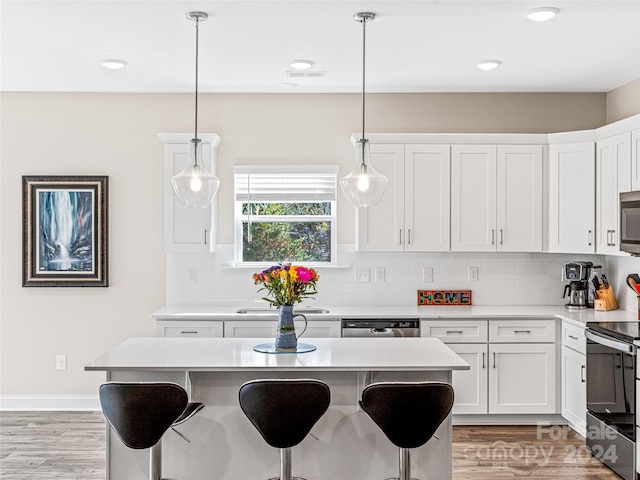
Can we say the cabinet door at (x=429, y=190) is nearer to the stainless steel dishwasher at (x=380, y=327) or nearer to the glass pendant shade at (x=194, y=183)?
the stainless steel dishwasher at (x=380, y=327)

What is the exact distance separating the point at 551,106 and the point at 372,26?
236cm

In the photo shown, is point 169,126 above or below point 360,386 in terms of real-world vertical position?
above

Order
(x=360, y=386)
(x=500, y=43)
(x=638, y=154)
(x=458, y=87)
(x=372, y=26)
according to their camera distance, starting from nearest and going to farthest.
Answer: (x=360, y=386) → (x=372, y=26) → (x=500, y=43) → (x=638, y=154) → (x=458, y=87)

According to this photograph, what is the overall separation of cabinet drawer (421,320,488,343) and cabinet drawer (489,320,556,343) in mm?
74

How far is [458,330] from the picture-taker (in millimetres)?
4816

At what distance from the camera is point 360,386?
3273 mm

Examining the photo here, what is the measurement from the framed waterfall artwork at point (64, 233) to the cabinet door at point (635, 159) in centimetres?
404

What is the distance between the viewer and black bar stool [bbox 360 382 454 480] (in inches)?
110

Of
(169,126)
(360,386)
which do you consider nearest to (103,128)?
(169,126)

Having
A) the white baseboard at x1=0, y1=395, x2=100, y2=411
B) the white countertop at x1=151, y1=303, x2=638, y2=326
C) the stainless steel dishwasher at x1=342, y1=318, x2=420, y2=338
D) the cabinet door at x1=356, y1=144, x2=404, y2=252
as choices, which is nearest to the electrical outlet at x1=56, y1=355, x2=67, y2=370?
the white baseboard at x1=0, y1=395, x2=100, y2=411

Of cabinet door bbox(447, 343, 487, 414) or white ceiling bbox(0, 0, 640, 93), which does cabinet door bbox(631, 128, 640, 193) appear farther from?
cabinet door bbox(447, 343, 487, 414)

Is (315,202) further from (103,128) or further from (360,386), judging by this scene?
(360,386)

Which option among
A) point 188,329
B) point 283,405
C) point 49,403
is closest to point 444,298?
point 188,329

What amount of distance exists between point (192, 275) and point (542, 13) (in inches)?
132
